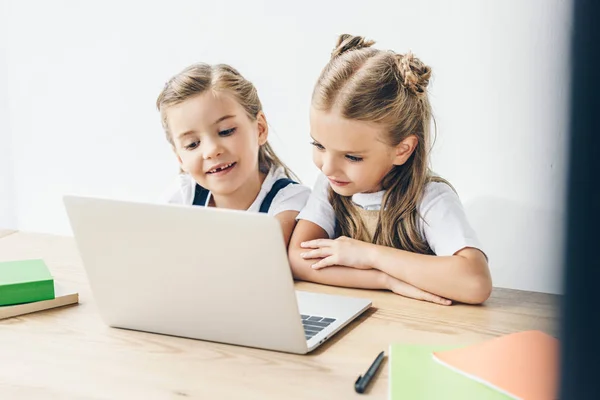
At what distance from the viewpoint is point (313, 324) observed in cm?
112

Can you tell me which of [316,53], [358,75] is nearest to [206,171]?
[358,75]

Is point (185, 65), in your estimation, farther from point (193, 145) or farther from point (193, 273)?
point (193, 273)

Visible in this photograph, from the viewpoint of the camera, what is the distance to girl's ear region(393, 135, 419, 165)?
1.53m

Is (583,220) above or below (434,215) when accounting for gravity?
above

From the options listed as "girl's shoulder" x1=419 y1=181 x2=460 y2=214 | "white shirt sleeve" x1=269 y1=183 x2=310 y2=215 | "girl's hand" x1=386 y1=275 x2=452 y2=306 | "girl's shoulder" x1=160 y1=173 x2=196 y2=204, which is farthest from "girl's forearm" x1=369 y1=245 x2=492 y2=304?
"girl's shoulder" x1=160 y1=173 x2=196 y2=204

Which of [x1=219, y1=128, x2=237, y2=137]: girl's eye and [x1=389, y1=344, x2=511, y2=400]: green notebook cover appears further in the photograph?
[x1=219, y1=128, x2=237, y2=137]: girl's eye

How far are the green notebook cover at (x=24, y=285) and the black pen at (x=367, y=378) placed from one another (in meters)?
0.58

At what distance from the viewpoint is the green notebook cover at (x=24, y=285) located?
3.86 feet

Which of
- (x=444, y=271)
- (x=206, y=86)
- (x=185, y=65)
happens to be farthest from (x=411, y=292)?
(x=185, y=65)

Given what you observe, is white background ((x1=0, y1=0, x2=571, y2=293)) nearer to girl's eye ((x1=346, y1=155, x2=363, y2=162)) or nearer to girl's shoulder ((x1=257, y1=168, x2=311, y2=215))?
girl's eye ((x1=346, y1=155, x2=363, y2=162))

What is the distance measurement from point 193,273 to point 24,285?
0.37m

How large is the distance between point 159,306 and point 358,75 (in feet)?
2.28

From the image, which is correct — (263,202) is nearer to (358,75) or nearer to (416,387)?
(358,75)

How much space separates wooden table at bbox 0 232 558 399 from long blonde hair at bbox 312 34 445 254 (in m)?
0.28
